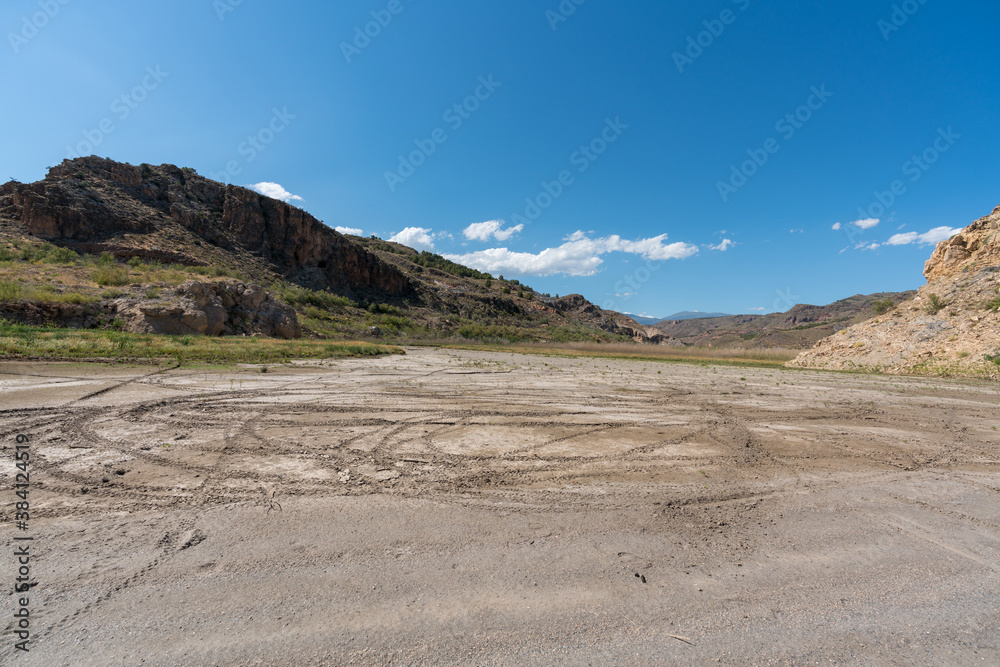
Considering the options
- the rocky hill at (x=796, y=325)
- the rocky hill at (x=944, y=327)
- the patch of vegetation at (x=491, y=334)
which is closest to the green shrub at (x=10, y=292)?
the patch of vegetation at (x=491, y=334)

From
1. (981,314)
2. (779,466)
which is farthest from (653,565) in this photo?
(981,314)

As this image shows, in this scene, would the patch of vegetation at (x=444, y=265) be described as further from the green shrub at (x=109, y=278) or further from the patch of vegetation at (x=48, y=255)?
the green shrub at (x=109, y=278)

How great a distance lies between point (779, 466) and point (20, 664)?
24.3 feet

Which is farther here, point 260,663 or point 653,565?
point 653,565

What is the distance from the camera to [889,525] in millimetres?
3961

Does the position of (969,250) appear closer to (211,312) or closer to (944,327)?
(944,327)

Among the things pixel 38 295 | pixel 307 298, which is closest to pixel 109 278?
pixel 38 295

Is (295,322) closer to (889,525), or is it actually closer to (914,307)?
(889,525)

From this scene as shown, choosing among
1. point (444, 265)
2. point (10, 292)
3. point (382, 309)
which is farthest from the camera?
point (444, 265)

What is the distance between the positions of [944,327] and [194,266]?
60785mm

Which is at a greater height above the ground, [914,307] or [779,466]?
[914,307]

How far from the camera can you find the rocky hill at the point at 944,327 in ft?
67.1

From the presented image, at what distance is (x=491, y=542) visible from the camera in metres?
3.44

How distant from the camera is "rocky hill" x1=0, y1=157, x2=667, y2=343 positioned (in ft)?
77.3
